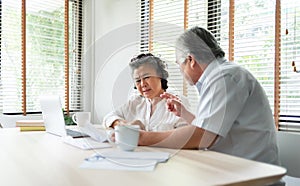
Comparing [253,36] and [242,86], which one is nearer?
[242,86]

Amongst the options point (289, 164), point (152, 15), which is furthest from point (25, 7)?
point (289, 164)

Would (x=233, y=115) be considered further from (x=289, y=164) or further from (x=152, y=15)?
(x=152, y=15)

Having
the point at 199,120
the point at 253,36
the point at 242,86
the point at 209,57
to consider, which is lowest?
the point at 199,120

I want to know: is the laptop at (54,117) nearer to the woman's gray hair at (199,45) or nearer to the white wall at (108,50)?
the woman's gray hair at (199,45)

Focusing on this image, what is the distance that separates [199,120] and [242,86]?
0.22m

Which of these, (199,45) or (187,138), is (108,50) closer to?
(199,45)

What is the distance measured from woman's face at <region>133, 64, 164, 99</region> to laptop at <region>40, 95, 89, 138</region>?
59cm

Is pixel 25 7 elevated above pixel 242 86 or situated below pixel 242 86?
above

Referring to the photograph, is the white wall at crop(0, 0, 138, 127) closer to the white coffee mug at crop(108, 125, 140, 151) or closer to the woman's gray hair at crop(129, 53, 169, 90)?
the woman's gray hair at crop(129, 53, 169, 90)

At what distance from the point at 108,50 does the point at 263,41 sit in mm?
1881

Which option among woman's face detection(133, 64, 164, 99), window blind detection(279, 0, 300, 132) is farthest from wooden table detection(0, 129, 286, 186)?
window blind detection(279, 0, 300, 132)

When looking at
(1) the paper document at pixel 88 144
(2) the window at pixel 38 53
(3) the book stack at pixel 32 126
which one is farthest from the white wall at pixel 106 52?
(1) the paper document at pixel 88 144

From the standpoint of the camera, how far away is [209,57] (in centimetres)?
141

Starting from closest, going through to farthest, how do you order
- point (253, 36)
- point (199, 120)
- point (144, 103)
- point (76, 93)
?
point (199, 120) < point (144, 103) < point (253, 36) < point (76, 93)
